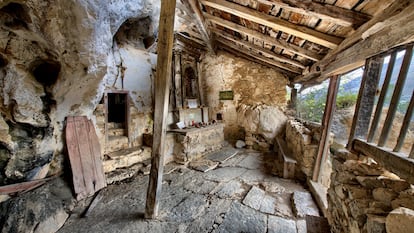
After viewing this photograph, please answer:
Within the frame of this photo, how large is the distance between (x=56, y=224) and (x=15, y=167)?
3.01ft

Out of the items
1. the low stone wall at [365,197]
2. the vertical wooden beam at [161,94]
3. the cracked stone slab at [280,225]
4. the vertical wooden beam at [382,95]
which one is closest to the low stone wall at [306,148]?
the cracked stone slab at [280,225]

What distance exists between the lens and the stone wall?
541 cm

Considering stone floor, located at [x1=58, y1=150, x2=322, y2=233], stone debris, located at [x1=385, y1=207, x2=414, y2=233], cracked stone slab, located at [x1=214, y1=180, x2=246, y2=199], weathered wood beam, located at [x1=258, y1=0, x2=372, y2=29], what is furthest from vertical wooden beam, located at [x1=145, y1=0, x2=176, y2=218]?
stone debris, located at [x1=385, y1=207, x2=414, y2=233]

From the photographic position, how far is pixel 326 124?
3035 mm

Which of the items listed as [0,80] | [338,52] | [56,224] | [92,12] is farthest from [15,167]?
[338,52]

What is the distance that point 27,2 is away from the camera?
1832 mm

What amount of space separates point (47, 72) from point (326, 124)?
466cm

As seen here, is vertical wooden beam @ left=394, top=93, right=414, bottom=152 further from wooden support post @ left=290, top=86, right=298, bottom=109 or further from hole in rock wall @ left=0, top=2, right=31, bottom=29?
wooden support post @ left=290, top=86, right=298, bottom=109

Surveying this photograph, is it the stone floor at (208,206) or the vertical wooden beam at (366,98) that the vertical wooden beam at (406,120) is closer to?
the vertical wooden beam at (366,98)

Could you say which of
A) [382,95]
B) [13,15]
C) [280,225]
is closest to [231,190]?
[280,225]

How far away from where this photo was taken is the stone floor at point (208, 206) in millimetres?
2217

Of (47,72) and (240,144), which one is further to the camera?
(240,144)

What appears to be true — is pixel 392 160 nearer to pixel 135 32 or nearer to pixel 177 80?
pixel 135 32

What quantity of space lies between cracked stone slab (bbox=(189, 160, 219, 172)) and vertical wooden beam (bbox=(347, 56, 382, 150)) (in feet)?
9.15
